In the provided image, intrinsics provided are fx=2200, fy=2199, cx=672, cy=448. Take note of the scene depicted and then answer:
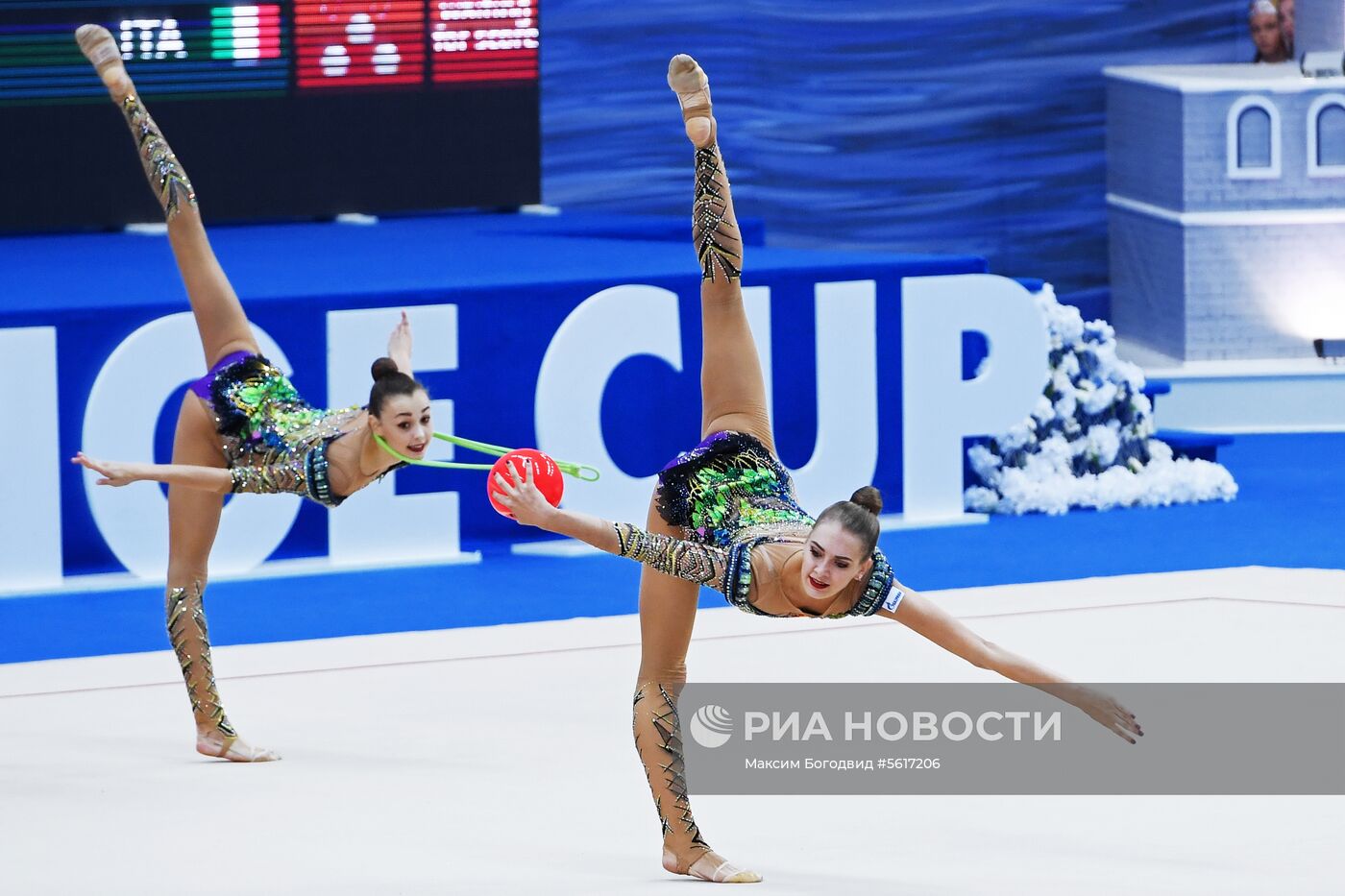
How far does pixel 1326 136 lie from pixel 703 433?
6452 millimetres

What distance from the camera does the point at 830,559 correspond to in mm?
3986

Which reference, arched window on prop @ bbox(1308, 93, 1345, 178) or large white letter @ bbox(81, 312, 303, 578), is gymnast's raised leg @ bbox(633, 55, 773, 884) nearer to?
large white letter @ bbox(81, 312, 303, 578)

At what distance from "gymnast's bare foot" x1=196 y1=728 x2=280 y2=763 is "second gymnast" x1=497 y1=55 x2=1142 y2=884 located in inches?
54.0

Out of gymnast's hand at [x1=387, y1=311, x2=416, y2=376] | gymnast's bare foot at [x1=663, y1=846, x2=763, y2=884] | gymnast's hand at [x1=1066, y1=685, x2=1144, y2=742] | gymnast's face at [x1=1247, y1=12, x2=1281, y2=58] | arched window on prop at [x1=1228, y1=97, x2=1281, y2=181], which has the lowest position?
gymnast's bare foot at [x1=663, y1=846, x2=763, y2=884]

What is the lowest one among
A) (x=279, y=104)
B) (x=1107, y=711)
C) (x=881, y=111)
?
(x=1107, y=711)

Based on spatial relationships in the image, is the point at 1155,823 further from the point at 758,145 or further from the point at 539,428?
the point at 758,145

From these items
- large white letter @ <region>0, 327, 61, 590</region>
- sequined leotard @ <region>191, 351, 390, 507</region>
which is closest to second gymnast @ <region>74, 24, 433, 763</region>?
sequined leotard @ <region>191, 351, 390, 507</region>

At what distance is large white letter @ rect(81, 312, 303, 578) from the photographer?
7496 mm

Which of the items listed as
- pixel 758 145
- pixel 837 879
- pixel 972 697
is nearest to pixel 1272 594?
pixel 972 697

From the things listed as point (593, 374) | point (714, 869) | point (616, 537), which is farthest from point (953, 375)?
point (616, 537)

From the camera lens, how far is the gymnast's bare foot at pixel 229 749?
17.8 ft

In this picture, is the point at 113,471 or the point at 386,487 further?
the point at 386,487

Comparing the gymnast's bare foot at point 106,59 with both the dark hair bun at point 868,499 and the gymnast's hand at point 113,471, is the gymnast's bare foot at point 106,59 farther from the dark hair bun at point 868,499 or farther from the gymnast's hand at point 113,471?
the dark hair bun at point 868,499

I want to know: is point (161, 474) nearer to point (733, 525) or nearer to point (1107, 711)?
point (733, 525)
